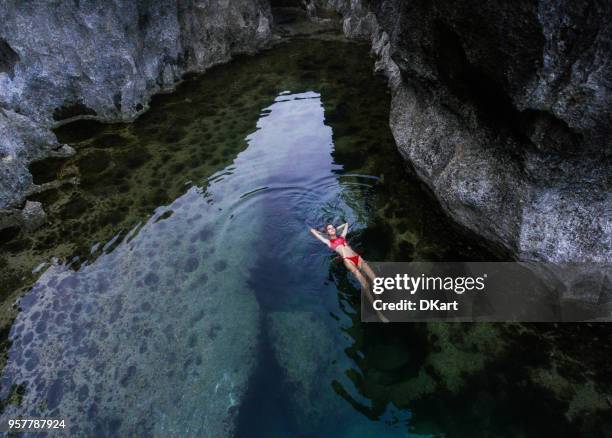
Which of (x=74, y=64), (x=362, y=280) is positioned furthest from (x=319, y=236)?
(x=74, y=64)

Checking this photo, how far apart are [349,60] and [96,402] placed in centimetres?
1552

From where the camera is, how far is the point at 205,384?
6859 mm

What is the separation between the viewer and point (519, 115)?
6309 millimetres

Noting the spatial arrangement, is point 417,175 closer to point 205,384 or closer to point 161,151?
point 205,384

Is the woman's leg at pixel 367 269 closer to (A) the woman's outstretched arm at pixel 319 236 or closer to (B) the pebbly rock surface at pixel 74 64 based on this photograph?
(A) the woman's outstretched arm at pixel 319 236

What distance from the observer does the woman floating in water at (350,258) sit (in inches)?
313

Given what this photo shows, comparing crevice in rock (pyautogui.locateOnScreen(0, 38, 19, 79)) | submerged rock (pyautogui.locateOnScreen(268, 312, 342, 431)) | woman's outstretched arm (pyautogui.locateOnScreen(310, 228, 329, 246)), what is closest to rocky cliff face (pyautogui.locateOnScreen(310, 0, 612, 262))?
woman's outstretched arm (pyautogui.locateOnScreen(310, 228, 329, 246))

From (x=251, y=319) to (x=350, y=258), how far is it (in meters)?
2.15

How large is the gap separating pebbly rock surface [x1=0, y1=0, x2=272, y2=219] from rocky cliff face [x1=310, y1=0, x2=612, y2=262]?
30.2 ft

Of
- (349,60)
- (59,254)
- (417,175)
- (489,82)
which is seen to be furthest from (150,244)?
(349,60)

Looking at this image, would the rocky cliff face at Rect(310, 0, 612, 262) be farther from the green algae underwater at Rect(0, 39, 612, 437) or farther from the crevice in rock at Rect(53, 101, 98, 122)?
the crevice in rock at Rect(53, 101, 98, 122)

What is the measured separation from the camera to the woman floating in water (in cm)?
795

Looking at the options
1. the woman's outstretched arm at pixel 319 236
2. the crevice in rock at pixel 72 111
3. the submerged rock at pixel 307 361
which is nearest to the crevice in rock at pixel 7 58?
the crevice in rock at pixel 72 111

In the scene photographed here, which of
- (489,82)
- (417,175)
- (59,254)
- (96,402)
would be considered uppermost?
(489,82)
